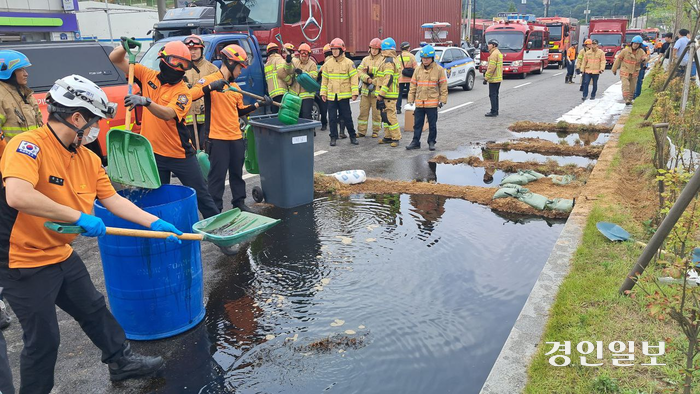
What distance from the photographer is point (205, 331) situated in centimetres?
416

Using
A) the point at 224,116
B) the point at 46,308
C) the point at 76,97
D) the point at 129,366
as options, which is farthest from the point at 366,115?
the point at 46,308

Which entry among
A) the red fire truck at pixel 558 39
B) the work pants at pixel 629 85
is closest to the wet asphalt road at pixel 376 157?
the work pants at pixel 629 85

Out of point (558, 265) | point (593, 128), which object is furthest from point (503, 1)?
point (558, 265)

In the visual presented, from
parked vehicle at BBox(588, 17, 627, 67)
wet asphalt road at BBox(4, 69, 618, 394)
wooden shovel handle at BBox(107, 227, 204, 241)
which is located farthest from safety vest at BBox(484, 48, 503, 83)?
parked vehicle at BBox(588, 17, 627, 67)

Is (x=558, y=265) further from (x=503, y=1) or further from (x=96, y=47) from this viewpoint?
(x=503, y=1)

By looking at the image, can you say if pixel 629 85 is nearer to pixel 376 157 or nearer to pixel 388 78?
pixel 388 78

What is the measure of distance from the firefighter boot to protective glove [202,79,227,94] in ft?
10.6

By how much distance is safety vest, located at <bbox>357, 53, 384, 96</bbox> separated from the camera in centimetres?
1166

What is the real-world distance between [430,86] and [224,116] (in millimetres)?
5359

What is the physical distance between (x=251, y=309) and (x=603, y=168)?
5894mm

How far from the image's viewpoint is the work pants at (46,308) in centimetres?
295

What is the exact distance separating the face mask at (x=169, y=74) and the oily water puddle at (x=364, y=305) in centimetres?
178

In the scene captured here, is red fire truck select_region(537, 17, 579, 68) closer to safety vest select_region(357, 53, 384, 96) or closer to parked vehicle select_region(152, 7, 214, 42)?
parked vehicle select_region(152, 7, 214, 42)

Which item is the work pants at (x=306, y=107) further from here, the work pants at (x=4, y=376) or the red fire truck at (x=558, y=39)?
the red fire truck at (x=558, y=39)
